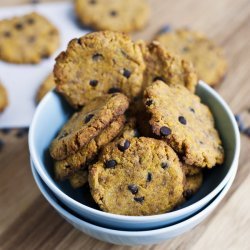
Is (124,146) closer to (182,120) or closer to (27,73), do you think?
(182,120)

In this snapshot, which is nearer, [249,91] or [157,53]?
[157,53]

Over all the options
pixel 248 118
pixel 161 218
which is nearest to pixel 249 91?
pixel 248 118

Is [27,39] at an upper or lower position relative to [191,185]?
lower

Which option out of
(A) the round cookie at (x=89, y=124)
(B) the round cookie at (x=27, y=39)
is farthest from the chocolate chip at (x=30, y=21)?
(A) the round cookie at (x=89, y=124)

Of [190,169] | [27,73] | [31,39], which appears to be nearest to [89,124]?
[190,169]

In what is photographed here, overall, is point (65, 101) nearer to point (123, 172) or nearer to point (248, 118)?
point (123, 172)

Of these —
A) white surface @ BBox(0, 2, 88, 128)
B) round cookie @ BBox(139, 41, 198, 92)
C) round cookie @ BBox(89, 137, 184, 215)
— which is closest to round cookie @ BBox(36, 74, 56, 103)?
white surface @ BBox(0, 2, 88, 128)

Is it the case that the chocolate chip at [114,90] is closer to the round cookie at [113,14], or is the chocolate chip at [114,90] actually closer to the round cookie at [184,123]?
the round cookie at [184,123]
